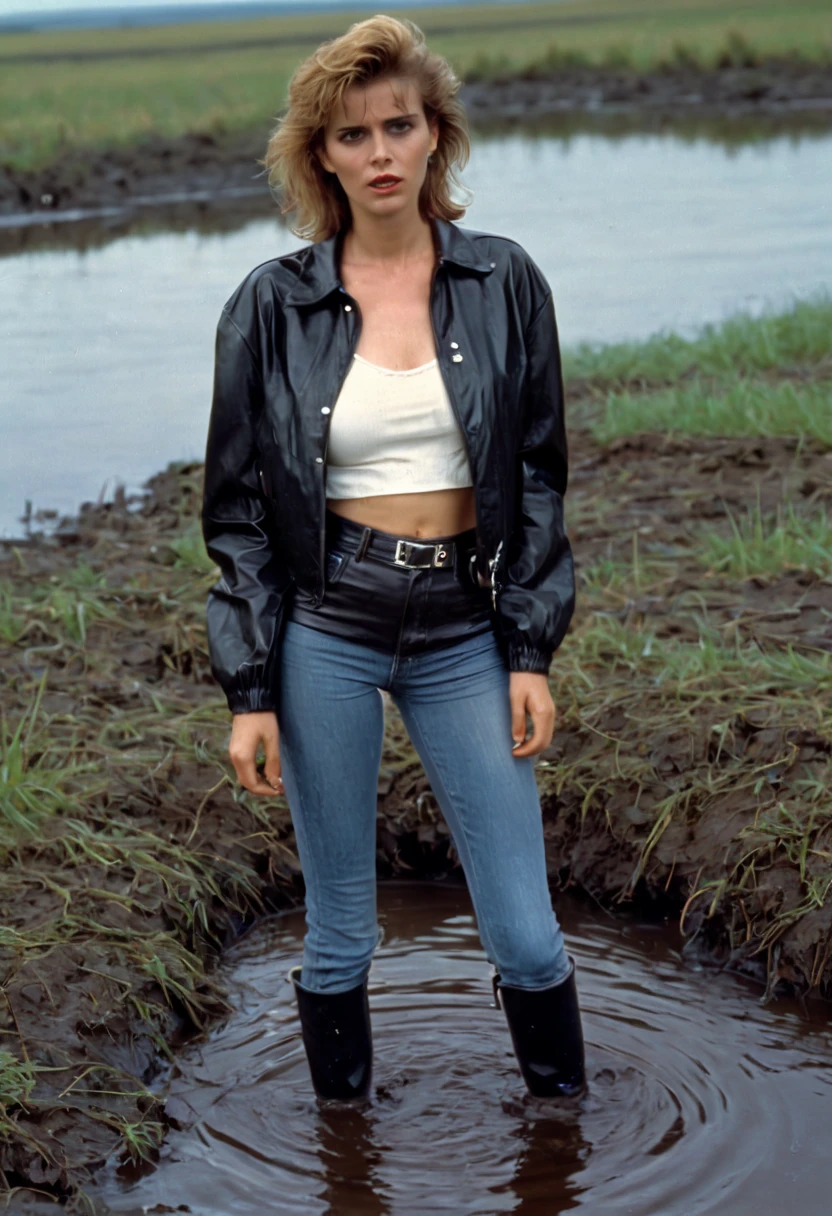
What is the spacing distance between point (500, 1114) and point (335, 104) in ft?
7.00

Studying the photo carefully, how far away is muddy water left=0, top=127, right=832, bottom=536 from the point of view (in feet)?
31.9

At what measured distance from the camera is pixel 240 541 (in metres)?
3.15

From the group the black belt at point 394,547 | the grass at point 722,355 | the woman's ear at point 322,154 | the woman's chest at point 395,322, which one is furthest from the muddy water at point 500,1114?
the grass at point 722,355

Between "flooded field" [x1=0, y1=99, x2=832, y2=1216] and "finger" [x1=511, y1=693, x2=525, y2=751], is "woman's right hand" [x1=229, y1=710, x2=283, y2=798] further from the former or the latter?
"flooded field" [x1=0, y1=99, x2=832, y2=1216]

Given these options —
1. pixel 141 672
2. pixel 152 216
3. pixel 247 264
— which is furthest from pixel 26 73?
pixel 141 672

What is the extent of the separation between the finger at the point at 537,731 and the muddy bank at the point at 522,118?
1615 centimetres

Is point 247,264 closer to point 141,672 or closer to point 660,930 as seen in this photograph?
point 141,672

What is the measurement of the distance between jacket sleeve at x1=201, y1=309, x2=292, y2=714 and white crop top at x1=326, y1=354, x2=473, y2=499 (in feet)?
0.59

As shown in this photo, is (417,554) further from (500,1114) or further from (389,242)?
(500,1114)

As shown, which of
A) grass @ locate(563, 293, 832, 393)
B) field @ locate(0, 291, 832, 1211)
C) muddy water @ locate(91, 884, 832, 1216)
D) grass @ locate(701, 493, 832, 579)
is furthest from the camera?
grass @ locate(563, 293, 832, 393)

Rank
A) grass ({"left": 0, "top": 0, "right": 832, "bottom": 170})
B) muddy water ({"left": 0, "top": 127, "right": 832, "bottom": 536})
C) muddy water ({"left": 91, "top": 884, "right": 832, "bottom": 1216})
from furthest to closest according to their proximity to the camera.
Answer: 1. grass ({"left": 0, "top": 0, "right": 832, "bottom": 170})
2. muddy water ({"left": 0, "top": 127, "right": 832, "bottom": 536})
3. muddy water ({"left": 91, "top": 884, "right": 832, "bottom": 1216})

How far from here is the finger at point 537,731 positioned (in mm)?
3129

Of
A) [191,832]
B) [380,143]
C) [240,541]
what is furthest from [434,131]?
[191,832]

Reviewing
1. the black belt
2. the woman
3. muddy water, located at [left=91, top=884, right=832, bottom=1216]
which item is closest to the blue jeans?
the woman
